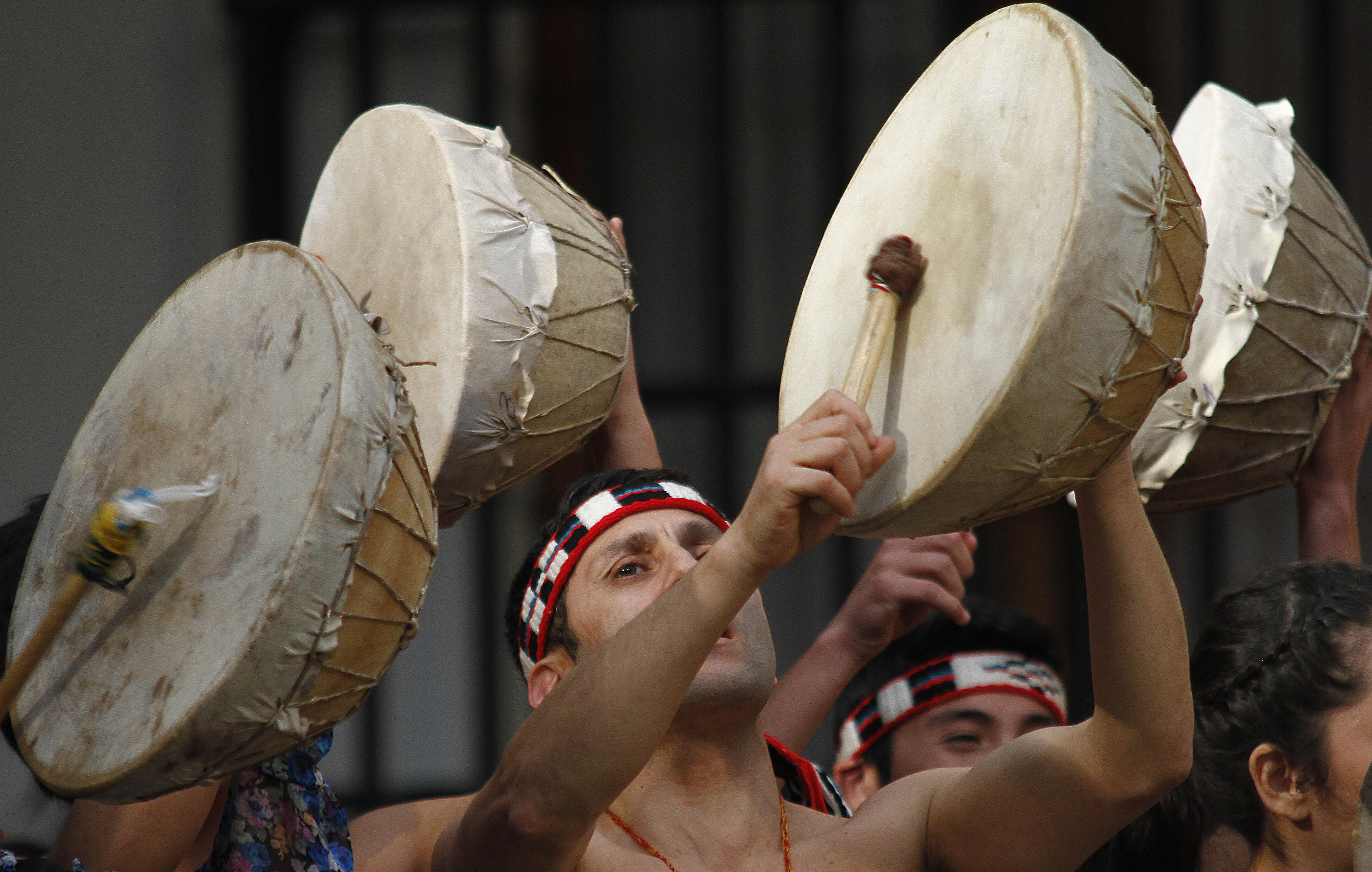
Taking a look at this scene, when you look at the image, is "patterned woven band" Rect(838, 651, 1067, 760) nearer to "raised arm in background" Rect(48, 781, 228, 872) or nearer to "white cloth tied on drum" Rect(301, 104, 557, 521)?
"white cloth tied on drum" Rect(301, 104, 557, 521)

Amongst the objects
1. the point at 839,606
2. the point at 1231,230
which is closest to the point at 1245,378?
the point at 1231,230

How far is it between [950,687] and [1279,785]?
3.17 feet

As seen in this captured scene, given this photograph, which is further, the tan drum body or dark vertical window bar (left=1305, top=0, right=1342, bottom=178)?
dark vertical window bar (left=1305, top=0, right=1342, bottom=178)

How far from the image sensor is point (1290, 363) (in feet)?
6.84

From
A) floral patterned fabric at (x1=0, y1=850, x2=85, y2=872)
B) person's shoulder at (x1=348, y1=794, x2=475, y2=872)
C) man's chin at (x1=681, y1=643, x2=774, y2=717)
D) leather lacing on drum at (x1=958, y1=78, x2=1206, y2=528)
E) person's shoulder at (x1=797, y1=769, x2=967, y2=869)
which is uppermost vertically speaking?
leather lacing on drum at (x1=958, y1=78, x2=1206, y2=528)

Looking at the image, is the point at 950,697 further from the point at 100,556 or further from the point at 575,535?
the point at 100,556

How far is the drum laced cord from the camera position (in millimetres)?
1411

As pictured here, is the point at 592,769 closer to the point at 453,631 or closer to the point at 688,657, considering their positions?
the point at 688,657

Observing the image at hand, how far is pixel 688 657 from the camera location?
4.91 ft

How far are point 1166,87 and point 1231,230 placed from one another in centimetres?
252

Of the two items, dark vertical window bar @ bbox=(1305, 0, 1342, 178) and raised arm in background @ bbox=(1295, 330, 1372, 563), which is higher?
dark vertical window bar @ bbox=(1305, 0, 1342, 178)

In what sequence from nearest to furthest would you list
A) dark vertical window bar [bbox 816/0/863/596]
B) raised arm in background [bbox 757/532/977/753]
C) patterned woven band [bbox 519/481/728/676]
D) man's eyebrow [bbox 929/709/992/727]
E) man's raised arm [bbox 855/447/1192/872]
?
man's raised arm [bbox 855/447/1192/872] → patterned woven band [bbox 519/481/728/676] → raised arm in background [bbox 757/532/977/753] → man's eyebrow [bbox 929/709/992/727] → dark vertical window bar [bbox 816/0/863/596]

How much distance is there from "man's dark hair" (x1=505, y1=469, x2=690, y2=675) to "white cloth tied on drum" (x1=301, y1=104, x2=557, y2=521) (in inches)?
10.1

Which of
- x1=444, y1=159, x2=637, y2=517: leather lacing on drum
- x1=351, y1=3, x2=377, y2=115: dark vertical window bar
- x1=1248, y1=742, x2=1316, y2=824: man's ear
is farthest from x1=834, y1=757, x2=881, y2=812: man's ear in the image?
x1=351, y1=3, x2=377, y2=115: dark vertical window bar
